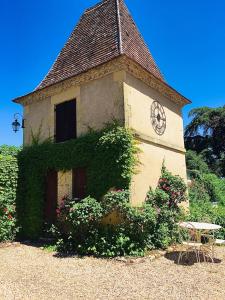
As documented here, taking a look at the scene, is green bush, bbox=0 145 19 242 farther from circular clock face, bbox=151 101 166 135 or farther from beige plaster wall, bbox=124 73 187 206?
circular clock face, bbox=151 101 166 135

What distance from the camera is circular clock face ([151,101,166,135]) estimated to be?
11195 mm

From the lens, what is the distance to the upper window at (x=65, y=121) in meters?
11.2

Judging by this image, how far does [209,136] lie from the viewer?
111ft

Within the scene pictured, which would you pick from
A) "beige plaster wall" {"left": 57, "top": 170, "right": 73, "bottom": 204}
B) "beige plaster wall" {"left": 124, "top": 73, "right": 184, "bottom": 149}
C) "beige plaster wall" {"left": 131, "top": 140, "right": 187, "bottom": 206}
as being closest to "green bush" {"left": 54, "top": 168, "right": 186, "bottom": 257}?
"beige plaster wall" {"left": 131, "top": 140, "right": 187, "bottom": 206}

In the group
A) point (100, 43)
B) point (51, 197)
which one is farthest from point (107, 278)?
point (100, 43)

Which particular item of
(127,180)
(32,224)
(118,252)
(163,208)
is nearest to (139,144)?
(127,180)

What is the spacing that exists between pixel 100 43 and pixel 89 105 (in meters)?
2.84

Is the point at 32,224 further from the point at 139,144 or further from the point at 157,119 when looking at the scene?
the point at 157,119

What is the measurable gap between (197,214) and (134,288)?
6619 millimetres

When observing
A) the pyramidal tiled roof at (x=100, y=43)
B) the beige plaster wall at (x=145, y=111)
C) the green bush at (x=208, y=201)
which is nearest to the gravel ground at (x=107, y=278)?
the green bush at (x=208, y=201)

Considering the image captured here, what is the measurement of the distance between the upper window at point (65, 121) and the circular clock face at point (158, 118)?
2.96 m

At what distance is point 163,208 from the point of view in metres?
9.41

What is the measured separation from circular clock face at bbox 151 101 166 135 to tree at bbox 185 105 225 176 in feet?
71.3

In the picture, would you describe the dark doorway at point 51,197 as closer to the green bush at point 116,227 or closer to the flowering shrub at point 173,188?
the green bush at point 116,227
